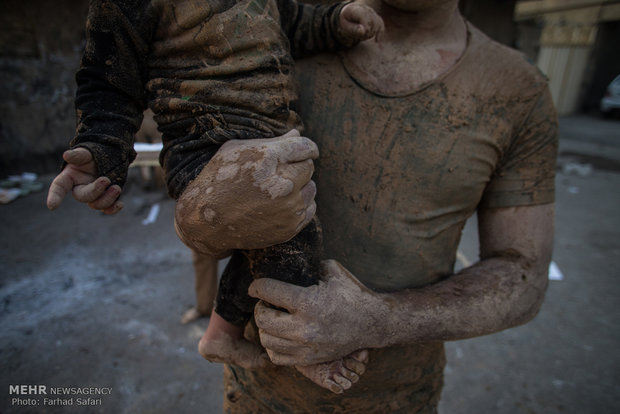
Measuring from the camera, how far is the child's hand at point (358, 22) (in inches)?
38.1

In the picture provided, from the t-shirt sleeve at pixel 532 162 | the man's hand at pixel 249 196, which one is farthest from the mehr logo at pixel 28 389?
the t-shirt sleeve at pixel 532 162

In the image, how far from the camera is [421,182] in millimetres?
1016

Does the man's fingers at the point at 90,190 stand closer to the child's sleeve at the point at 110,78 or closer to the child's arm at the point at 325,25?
the child's sleeve at the point at 110,78

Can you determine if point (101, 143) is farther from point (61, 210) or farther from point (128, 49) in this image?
point (61, 210)

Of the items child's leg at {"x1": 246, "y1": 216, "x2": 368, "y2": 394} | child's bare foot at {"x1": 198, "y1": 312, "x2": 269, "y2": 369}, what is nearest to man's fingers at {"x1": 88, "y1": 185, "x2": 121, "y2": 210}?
child's leg at {"x1": 246, "y1": 216, "x2": 368, "y2": 394}

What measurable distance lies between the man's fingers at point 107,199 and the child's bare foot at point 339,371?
597mm

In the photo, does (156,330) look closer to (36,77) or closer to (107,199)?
(107,199)

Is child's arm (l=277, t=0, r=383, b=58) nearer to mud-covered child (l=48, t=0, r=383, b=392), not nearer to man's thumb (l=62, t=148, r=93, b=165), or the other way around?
mud-covered child (l=48, t=0, r=383, b=392)

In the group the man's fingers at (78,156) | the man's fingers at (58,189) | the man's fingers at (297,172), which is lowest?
the man's fingers at (58,189)

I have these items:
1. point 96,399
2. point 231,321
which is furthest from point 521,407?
point 96,399

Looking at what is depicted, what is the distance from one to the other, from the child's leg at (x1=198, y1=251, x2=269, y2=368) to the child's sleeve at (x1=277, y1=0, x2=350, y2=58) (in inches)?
24.9

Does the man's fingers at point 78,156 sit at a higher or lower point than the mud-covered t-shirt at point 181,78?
lower

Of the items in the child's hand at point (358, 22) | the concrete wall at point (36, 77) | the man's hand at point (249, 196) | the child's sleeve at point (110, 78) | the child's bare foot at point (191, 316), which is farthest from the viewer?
the concrete wall at point (36, 77)

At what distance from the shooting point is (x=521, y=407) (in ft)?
7.86
